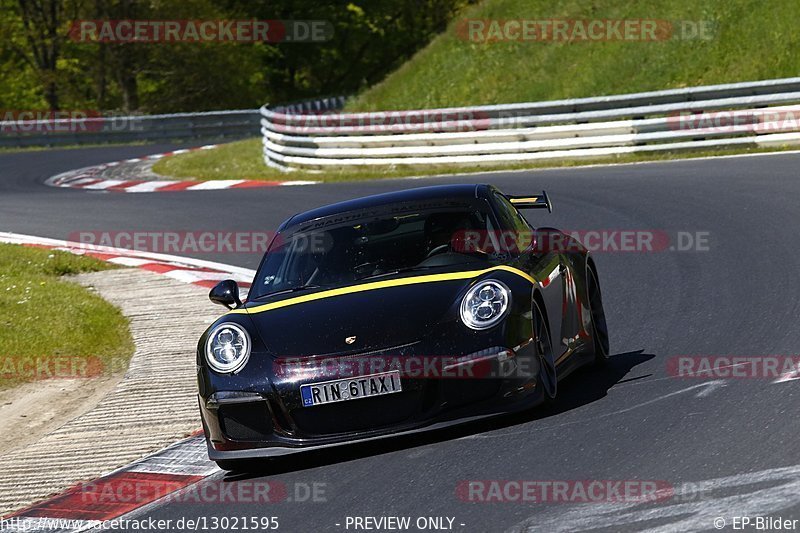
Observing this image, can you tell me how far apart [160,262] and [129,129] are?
2330 centimetres

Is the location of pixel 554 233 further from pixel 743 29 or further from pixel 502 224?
pixel 743 29

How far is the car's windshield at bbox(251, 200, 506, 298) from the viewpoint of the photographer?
7.21 m

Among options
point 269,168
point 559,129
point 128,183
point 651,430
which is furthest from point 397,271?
point 269,168

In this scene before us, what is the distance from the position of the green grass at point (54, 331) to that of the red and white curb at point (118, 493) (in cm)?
286

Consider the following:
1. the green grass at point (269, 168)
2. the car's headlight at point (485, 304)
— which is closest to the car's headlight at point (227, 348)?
the car's headlight at point (485, 304)

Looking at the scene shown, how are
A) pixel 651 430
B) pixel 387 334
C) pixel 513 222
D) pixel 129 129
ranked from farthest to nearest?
pixel 129 129 < pixel 513 222 < pixel 387 334 < pixel 651 430

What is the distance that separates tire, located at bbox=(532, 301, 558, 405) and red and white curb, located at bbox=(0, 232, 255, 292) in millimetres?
6005

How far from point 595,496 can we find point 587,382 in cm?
234

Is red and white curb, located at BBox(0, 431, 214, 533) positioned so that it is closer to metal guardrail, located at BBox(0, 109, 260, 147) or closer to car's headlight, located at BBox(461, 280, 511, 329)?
car's headlight, located at BBox(461, 280, 511, 329)

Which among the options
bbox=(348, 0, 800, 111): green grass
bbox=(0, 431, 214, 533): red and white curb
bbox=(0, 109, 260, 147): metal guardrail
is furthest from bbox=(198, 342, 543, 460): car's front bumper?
bbox=(0, 109, 260, 147): metal guardrail

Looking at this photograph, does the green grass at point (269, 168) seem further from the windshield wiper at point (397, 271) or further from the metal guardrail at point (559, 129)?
the windshield wiper at point (397, 271)

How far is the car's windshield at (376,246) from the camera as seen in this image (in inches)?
284

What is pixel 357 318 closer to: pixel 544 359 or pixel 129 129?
pixel 544 359

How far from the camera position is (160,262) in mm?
14680
